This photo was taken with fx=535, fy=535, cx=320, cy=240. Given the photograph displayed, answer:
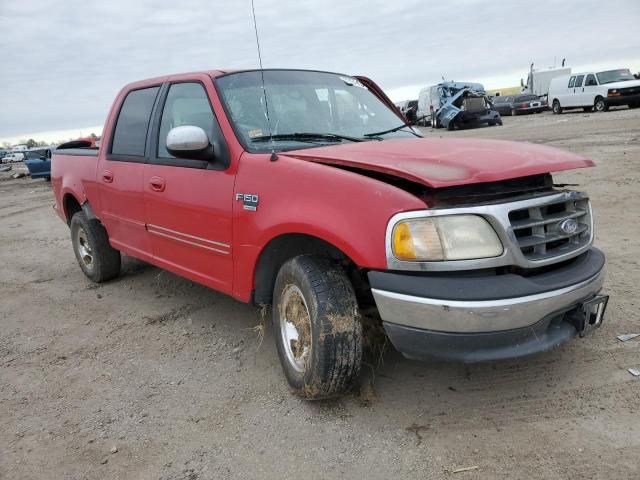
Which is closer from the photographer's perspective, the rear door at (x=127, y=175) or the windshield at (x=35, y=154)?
the rear door at (x=127, y=175)

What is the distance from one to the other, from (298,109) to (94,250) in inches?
114

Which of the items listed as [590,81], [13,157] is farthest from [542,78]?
[13,157]

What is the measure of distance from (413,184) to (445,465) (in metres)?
1.29

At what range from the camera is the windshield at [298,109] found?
3.38 meters

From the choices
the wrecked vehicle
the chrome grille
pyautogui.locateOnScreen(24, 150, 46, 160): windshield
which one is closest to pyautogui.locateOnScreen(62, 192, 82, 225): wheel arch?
the chrome grille

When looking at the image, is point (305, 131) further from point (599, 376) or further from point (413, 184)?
point (599, 376)

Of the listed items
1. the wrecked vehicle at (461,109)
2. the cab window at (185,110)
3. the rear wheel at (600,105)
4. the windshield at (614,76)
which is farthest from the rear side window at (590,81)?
the cab window at (185,110)

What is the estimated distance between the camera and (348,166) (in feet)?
8.93

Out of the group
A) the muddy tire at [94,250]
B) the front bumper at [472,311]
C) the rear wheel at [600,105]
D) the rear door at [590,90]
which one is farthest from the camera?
the rear door at [590,90]

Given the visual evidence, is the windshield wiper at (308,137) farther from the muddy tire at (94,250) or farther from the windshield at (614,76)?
the windshield at (614,76)

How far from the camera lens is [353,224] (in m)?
2.52

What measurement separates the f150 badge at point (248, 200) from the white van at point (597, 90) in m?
24.1

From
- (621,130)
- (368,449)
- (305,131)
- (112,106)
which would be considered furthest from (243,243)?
(621,130)

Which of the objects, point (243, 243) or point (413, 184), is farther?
point (243, 243)
